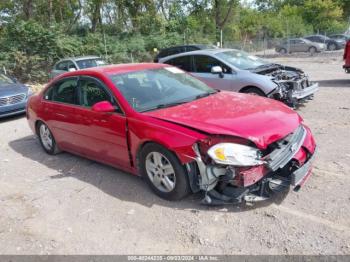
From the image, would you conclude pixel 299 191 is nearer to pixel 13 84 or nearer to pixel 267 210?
pixel 267 210

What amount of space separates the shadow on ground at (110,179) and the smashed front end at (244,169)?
241 mm

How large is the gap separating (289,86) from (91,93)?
4.78m

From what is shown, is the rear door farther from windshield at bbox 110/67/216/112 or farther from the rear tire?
the rear tire

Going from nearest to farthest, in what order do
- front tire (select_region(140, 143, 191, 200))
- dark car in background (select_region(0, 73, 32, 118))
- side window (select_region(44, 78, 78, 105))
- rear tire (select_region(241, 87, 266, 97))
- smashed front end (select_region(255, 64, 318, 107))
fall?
front tire (select_region(140, 143, 191, 200)) → side window (select_region(44, 78, 78, 105)) → smashed front end (select_region(255, 64, 318, 107)) → rear tire (select_region(241, 87, 266, 97)) → dark car in background (select_region(0, 73, 32, 118))

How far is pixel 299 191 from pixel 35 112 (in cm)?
465

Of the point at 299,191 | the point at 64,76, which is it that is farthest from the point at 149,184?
the point at 64,76

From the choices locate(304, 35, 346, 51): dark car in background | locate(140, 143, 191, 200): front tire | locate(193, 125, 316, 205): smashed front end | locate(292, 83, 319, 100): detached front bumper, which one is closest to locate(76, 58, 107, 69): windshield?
locate(292, 83, 319, 100): detached front bumper

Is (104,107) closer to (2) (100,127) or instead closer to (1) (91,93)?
(2) (100,127)

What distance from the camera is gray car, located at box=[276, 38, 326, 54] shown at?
30.2m

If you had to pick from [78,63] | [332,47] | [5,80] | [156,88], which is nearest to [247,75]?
[156,88]

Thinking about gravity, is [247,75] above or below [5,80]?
above

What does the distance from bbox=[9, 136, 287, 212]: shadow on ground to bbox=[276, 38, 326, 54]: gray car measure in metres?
27.8

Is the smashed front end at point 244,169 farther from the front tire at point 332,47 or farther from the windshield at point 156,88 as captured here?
the front tire at point 332,47

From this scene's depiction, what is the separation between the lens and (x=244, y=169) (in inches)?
147
